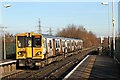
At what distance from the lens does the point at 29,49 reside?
22375mm

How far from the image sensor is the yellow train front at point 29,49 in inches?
872

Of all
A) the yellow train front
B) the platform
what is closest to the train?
the yellow train front

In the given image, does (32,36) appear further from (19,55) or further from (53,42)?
(53,42)

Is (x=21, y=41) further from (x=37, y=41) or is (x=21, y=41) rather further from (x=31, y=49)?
(x=37, y=41)

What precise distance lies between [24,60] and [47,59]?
289 cm

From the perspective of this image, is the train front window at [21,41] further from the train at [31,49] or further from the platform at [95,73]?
the platform at [95,73]

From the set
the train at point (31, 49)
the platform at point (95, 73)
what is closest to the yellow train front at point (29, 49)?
the train at point (31, 49)

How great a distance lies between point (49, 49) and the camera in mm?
24703

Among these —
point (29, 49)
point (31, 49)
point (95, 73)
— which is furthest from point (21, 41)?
point (95, 73)

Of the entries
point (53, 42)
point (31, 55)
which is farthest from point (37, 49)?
point (53, 42)

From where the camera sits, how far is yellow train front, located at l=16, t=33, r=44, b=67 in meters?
22.1

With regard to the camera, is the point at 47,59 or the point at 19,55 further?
the point at 47,59

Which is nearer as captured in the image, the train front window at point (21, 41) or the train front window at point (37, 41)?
the train front window at point (37, 41)

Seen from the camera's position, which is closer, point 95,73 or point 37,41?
point 95,73
